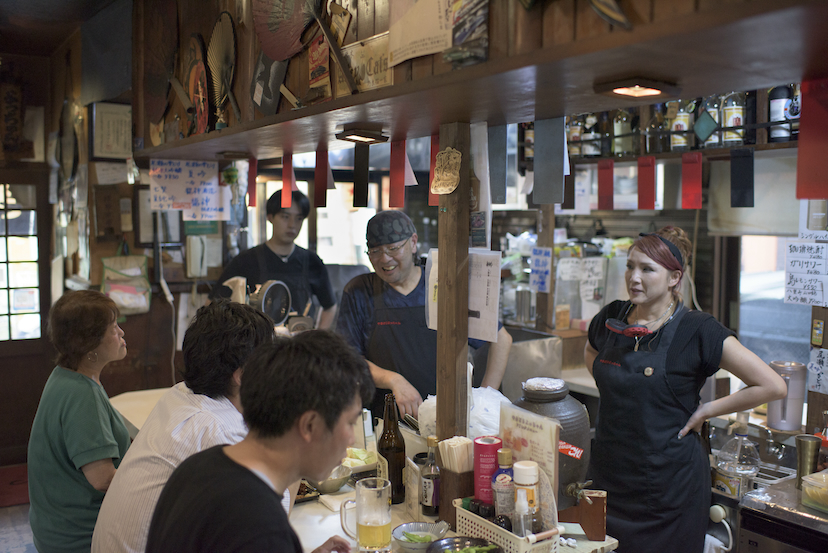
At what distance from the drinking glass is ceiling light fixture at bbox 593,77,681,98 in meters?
1.25

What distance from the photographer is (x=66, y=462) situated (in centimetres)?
233

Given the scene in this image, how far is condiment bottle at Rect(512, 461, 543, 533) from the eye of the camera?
1814 millimetres

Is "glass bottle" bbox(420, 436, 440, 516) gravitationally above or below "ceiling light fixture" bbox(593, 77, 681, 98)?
below

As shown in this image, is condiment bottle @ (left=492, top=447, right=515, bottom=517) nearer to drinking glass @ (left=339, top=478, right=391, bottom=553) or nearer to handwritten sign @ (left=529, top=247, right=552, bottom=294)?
drinking glass @ (left=339, top=478, right=391, bottom=553)

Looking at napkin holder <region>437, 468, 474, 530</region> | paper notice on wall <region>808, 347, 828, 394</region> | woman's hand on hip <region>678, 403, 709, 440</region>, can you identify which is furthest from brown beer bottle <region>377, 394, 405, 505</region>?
paper notice on wall <region>808, 347, 828, 394</region>

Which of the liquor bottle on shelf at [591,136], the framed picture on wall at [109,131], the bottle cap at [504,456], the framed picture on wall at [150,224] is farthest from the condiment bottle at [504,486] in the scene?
the framed picture on wall at [109,131]

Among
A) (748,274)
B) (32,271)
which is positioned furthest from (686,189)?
(32,271)

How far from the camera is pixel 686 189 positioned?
2.38m

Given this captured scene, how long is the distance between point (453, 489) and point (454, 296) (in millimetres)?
621

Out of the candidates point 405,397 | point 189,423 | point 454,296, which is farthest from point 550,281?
point 189,423

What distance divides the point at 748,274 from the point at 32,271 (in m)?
6.23

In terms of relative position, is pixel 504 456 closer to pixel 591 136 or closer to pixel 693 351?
pixel 693 351

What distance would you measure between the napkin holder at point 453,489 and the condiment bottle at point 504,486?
0.16 m

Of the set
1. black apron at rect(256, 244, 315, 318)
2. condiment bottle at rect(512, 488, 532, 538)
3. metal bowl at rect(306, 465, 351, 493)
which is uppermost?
black apron at rect(256, 244, 315, 318)
